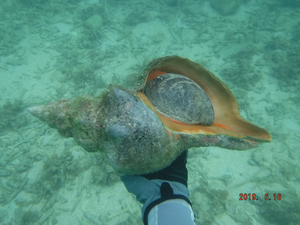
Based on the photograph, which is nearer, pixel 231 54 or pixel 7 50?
pixel 7 50

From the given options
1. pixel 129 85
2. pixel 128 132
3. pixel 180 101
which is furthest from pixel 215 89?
pixel 129 85

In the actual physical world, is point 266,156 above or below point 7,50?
below

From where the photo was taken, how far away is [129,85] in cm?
459

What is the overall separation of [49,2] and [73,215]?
9064 millimetres

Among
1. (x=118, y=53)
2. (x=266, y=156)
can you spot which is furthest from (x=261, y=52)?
(x=118, y=53)

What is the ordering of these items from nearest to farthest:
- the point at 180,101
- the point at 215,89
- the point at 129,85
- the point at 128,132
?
the point at 128,132 < the point at 180,101 < the point at 215,89 < the point at 129,85

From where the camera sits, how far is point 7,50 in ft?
19.0

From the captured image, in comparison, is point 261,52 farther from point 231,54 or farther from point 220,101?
point 220,101

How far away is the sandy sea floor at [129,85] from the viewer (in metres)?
3.39
